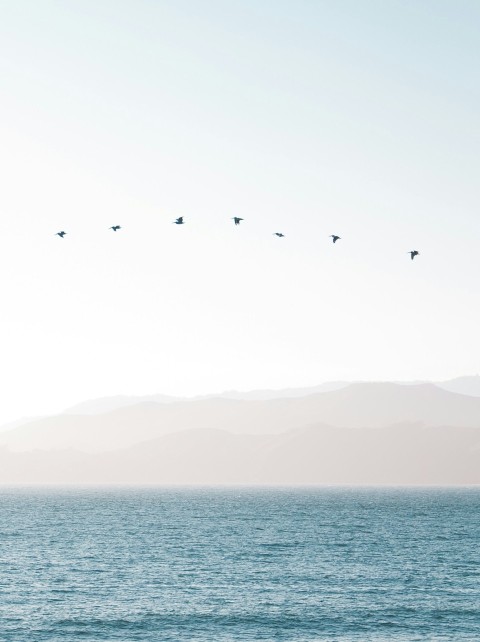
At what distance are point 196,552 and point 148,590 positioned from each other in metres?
36.6

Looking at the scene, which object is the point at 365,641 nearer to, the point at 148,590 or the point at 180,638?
the point at 180,638

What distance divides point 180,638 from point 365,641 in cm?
A: 1488

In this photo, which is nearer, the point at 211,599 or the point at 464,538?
the point at 211,599

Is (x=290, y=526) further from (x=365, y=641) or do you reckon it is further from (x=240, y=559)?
(x=365, y=641)

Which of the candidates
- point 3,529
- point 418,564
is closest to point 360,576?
point 418,564

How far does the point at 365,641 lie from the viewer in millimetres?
72500

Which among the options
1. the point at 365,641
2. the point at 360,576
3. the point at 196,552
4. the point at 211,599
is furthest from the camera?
the point at 196,552

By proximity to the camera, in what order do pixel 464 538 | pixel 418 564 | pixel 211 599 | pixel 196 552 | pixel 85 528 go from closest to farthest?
pixel 211 599 → pixel 418 564 → pixel 196 552 → pixel 464 538 → pixel 85 528

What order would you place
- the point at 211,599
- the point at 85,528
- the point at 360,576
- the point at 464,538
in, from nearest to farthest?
the point at 211,599, the point at 360,576, the point at 464,538, the point at 85,528

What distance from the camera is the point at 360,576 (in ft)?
349

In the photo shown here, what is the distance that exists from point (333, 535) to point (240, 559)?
44.1 m

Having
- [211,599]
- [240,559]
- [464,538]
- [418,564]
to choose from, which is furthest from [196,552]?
[464,538]

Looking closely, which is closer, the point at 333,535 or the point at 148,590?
the point at 148,590

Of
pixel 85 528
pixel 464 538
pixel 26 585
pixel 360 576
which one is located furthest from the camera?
pixel 85 528
